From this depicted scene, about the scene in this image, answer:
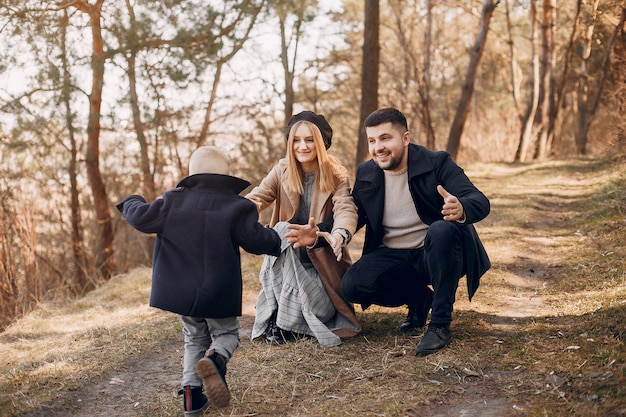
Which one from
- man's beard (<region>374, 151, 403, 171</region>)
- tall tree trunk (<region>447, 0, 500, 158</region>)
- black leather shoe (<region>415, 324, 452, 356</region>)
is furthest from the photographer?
tall tree trunk (<region>447, 0, 500, 158</region>)

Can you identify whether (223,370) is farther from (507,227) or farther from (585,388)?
(507,227)

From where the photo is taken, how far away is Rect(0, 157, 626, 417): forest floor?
3145 millimetres

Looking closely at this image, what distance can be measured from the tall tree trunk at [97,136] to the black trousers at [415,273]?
7803mm

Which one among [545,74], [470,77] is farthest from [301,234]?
[545,74]

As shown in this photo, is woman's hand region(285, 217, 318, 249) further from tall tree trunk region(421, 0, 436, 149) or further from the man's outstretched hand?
tall tree trunk region(421, 0, 436, 149)

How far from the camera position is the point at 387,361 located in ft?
12.3

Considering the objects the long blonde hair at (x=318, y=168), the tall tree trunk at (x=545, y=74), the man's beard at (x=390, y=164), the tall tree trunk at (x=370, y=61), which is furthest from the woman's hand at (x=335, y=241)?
the tall tree trunk at (x=545, y=74)

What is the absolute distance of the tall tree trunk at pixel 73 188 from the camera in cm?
1081

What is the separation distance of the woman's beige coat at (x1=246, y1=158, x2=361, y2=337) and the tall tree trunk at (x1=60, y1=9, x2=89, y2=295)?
7.81 meters

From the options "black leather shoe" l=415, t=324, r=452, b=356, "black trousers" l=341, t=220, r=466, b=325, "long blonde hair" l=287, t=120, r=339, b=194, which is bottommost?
"black leather shoe" l=415, t=324, r=452, b=356

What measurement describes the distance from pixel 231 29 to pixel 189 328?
1044 cm

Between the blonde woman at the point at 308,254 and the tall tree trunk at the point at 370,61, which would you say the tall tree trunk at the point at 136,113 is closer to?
the tall tree trunk at the point at 370,61

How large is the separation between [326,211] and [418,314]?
37.5 inches

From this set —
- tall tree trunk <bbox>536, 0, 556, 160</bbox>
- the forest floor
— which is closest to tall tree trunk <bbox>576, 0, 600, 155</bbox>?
tall tree trunk <bbox>536, 0, 556, 160</bbox>
